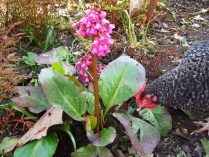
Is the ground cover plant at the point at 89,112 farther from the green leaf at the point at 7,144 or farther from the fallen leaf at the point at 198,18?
the fallen leaf at the point at 198,18

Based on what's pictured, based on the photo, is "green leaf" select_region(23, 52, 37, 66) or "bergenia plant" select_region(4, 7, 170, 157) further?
"green leaf" select_region(23, 52, 37, 66)

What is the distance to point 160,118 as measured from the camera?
2.77 meters

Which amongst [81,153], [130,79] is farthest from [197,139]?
[81,153]

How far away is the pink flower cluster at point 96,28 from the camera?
2.18 metres

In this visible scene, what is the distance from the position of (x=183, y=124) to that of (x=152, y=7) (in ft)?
4.10

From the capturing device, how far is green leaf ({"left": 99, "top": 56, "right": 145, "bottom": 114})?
2.57 m

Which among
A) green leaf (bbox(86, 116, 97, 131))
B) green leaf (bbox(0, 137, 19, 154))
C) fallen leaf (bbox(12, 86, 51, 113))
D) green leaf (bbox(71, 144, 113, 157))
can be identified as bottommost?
green leaf (bbox(71, 144, 113, 157))

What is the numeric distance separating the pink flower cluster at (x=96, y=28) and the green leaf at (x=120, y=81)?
0.40 m

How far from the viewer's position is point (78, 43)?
3797mm

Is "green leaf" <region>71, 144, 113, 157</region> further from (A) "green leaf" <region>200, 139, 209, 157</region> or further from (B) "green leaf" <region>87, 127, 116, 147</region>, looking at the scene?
(A) "green leaf" <region>200, 139, 209, 157</region>

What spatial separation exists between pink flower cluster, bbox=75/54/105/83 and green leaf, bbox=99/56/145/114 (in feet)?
0.62

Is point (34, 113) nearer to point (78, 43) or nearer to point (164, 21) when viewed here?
point (78, 43)

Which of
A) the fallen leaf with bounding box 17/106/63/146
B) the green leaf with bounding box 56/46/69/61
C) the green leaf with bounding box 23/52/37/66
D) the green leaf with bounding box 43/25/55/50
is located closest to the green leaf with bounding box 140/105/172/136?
the fallen leaf with bounding box 17/106/63/146

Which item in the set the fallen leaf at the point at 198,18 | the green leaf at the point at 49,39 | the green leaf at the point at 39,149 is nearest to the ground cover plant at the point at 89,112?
the green leaf at the point at 39,149
